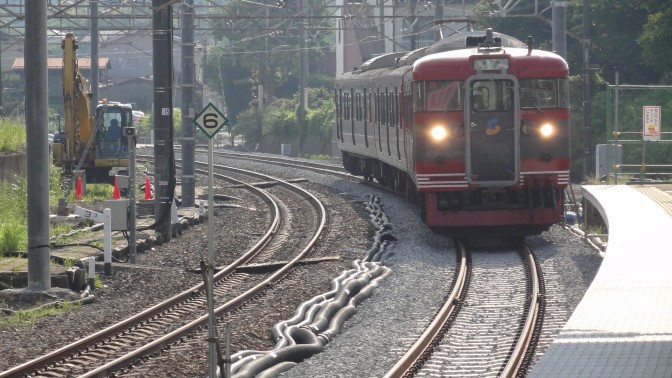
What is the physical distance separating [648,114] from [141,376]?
15092 millimetres

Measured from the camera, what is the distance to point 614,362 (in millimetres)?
9891

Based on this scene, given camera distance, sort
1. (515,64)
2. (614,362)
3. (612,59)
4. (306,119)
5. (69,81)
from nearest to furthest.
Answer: (614,362)
(515,64)
(69,81)
(612,59)
(306,119)

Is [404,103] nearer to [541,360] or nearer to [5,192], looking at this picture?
[5,192]

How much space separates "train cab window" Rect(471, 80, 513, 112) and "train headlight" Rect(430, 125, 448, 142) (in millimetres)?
554

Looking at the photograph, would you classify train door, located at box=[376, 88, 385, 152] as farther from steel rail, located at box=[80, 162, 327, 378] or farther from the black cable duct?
the black cable duct

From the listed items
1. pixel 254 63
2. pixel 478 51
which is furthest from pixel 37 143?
pixel 254 63

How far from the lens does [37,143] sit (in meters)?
15.0

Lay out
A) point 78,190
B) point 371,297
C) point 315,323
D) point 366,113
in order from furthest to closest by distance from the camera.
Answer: point 78,190, point 366,113, point 371,297, point 315,323

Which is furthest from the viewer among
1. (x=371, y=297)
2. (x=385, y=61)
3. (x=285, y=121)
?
(x=285, y=121)

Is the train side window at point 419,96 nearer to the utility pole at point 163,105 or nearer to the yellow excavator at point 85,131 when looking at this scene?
the utility pole at point 163,105

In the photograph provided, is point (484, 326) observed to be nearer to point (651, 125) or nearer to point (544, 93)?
point (544, 93)

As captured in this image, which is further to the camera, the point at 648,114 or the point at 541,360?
the point at 648,114

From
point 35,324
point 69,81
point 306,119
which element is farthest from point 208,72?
point 35,324

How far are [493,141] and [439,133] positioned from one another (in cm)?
82
